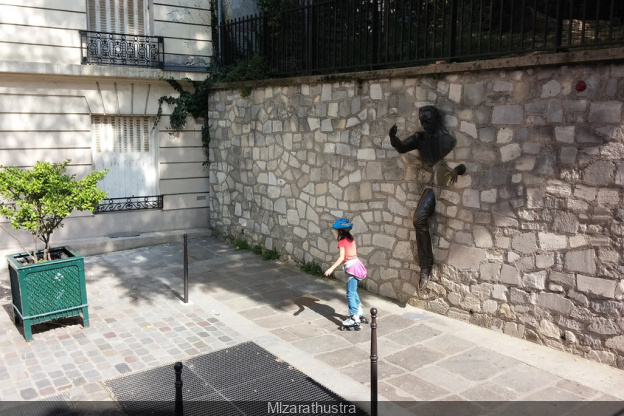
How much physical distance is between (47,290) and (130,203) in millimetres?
4712

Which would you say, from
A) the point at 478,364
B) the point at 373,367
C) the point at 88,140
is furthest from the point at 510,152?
the point at 88,140

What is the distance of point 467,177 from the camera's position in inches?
258

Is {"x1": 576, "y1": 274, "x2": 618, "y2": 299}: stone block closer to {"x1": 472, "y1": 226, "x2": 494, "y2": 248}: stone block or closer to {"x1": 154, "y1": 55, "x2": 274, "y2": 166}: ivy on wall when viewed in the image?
{"x1": 472, "y1": 226, "x2": 494, "y2": 248}: stone block

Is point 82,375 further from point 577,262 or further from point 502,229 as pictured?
point 577,262

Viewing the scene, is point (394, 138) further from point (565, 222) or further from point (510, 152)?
point (565, 222)

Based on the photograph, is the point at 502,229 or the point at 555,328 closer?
the point at 555,328

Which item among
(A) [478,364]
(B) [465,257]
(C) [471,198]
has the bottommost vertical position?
(A) [478,364]

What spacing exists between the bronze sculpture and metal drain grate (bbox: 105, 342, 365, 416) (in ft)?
7.57

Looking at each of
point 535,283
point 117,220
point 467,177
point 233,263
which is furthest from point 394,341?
point 117,220

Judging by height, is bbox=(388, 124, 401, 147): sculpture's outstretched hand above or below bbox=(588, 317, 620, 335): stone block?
above

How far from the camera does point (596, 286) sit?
18.0 feet

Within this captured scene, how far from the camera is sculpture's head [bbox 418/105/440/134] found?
21.8 ft

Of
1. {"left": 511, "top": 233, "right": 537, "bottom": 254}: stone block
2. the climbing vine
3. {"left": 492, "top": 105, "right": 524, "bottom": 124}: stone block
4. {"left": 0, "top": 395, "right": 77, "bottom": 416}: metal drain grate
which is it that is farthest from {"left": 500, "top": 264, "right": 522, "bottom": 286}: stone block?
the climbing vine

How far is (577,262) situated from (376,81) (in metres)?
3.53
